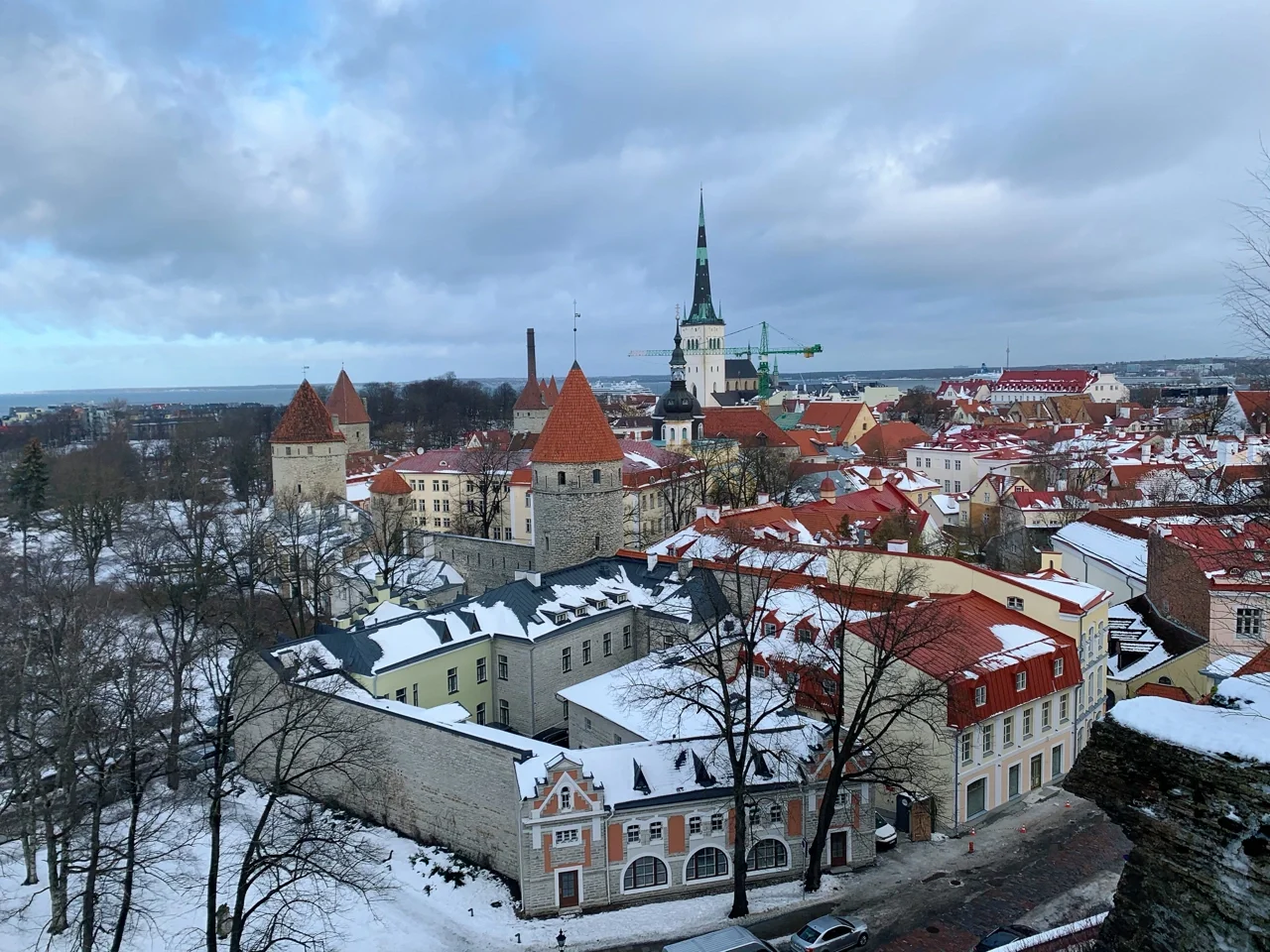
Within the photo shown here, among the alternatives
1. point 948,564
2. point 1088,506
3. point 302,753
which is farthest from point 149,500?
point 1088,506

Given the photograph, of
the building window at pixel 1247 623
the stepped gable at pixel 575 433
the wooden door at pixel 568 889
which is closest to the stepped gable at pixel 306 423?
the stepped gable at pixel 575 433

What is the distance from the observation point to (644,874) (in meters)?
16.9

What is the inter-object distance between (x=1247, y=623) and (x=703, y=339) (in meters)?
80.2

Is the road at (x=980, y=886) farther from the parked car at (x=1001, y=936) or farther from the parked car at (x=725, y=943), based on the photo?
the parked car at (x=725, y=943)

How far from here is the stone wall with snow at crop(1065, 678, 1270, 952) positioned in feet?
17.7

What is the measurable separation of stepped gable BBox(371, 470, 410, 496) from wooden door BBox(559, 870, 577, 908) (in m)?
33.2

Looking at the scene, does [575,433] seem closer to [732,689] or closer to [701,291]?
[732,689]

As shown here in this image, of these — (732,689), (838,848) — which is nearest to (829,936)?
(838,848)

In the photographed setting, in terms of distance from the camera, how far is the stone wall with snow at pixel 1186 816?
17.7 ft

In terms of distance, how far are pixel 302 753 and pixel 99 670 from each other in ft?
19.5

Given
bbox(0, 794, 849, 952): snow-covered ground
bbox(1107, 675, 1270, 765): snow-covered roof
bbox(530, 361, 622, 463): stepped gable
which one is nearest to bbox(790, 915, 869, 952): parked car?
bbox(0, 794, 849, 952): snow-covered ground

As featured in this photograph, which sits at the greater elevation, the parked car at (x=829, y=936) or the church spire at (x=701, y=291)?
the church spire at (x=701, y=291)

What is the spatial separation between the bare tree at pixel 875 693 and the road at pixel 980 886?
1.23 m

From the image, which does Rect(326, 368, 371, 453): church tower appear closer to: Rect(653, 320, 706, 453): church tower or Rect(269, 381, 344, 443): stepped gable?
Rect(269, 381, 344, 443): stepped gable
